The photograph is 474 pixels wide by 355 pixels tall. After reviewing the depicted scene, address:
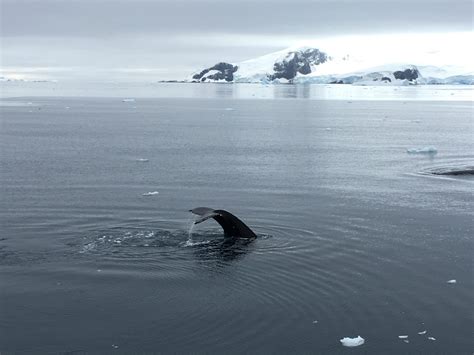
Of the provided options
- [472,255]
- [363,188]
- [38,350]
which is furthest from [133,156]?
[38,350]

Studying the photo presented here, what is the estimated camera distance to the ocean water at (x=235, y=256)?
1097 centimetres

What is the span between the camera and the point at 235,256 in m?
14.9

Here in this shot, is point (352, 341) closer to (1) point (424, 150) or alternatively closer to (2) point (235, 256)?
(2) point (235, 256)

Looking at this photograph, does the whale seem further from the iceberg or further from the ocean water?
the iceberg

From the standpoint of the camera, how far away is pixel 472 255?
50.9 feet

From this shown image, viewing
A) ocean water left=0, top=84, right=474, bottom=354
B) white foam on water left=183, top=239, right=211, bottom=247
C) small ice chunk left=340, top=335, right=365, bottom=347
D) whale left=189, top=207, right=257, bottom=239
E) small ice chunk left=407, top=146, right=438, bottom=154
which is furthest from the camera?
small ice chunk left=407, top=146, right=438, bottom=154

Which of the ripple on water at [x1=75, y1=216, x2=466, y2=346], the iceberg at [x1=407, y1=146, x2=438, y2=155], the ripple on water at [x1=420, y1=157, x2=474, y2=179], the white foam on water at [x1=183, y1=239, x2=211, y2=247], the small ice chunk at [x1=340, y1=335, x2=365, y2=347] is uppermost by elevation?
the iceberg at [x1=407, y1=146, x2=438, y2=155]

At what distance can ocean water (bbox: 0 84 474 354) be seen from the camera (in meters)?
11.0

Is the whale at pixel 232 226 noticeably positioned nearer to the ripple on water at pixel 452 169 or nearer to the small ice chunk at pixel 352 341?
the small ice chunk at pixel 352 341

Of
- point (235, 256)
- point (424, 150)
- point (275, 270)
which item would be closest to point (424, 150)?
point (424, 150)

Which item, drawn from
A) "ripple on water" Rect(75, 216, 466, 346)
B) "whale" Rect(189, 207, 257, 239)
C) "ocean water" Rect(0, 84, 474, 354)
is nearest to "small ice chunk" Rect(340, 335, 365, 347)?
"ocean water" Rect(0, 84, 474, 354)

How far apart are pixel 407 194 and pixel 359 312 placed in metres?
11.0

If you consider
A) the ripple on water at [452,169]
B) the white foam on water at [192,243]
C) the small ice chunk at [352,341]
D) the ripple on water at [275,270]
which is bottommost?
the small ice chunk at [352,341]

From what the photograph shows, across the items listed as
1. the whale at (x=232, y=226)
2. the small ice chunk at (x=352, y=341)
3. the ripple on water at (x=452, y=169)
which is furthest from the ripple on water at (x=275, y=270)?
the ripple on water at (x=452, y=169)
